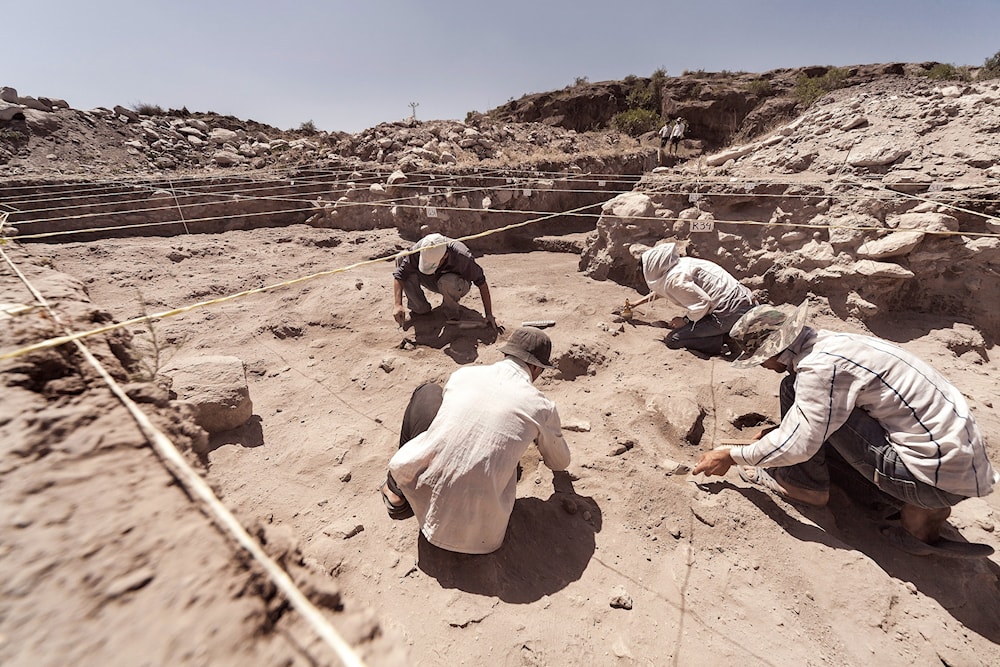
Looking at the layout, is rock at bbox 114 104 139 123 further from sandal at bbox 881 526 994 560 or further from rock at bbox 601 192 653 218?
sandal at bbox 881 526 994 560

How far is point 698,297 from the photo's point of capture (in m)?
3.93

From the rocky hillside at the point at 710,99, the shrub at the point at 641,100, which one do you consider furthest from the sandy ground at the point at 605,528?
the shrub at the point at 641,100

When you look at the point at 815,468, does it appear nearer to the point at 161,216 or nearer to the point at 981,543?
the point at 981,543

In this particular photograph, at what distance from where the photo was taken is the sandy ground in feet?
5.66

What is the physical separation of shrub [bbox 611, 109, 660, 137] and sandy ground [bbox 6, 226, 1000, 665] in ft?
47.7

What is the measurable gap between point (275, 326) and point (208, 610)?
4.10 metres

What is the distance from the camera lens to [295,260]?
20.3 ft

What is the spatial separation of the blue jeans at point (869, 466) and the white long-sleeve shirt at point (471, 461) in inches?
61.9

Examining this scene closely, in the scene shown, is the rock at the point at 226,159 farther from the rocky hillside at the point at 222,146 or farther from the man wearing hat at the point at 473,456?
the man wearing hat at the point at 473,456

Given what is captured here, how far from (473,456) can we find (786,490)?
1.86 metres

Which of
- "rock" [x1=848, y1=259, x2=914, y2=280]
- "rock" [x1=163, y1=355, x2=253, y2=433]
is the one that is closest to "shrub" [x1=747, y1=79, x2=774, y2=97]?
"rock" [x1=848, y1=259, x2=914, y2=280]

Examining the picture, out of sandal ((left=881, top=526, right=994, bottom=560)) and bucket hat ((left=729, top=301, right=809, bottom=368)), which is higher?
bucket hat ((left=729, top=301, right=809, bottom=368))

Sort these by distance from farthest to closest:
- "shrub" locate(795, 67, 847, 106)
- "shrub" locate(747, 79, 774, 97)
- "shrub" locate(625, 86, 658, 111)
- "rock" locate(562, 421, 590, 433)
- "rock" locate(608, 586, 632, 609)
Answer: "shrub" locate(625, 86, 658, 111)
"shrub" locate(747, 79, 774, 97)
"shrub" locate(795, 67, 847, 106)
"rock" locate(562, 421, 590, 433)
"rock" locate(608, 586, 632, 609)

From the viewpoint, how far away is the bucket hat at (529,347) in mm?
2172
